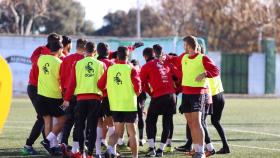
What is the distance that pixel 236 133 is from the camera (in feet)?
A: 60.1

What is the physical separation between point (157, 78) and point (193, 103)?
4.14 ft

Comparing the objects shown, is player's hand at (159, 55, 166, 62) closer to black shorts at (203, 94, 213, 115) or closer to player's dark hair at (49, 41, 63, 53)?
black shorts at (203, 94, 213, 115)

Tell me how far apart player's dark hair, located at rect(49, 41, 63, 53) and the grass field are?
2017mm

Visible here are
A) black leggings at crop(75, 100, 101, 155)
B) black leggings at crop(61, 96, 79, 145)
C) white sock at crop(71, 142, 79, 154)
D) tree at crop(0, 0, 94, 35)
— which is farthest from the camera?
tree at crop(0, 0, 94, 35)

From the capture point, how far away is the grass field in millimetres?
14078

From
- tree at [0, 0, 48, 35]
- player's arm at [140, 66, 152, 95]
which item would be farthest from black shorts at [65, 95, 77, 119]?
tree at [0, 0, 48, 35]

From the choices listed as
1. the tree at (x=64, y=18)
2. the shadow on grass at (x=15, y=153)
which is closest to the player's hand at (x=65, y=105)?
the shadow on grass at (x=15, y=153)

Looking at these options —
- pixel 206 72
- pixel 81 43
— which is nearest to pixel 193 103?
pixel 206 72

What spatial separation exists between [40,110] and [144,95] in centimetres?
259

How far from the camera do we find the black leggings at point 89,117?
495 inches

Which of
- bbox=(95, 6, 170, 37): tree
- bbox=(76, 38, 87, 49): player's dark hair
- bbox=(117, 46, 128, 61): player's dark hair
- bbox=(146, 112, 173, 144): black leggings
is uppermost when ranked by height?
bbox=(95, 6, 170, 37): tree

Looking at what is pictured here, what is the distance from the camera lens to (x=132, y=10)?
254 feet

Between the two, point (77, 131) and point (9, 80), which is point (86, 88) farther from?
point (9, 80)

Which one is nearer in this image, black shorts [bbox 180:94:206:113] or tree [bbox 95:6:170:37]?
black shorts [bbox 180:94:206:113]
